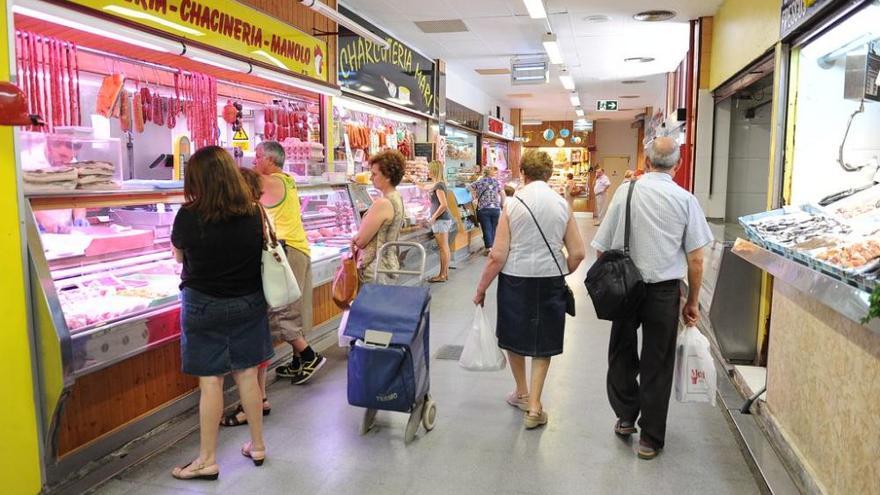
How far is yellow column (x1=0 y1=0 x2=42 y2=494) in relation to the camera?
2.57 m

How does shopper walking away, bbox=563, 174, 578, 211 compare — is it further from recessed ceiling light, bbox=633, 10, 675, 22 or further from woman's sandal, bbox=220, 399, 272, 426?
woman's sandal, bbox=220, 399, 272, 426

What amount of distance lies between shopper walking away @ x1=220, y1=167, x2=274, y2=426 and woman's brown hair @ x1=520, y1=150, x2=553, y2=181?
1511mm

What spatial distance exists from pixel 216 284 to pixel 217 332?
240 mm

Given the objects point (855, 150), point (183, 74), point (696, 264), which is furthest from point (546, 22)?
point (696, 264)

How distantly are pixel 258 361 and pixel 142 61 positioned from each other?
2358 mm

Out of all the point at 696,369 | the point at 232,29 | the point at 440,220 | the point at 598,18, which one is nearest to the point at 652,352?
the point at 696,369

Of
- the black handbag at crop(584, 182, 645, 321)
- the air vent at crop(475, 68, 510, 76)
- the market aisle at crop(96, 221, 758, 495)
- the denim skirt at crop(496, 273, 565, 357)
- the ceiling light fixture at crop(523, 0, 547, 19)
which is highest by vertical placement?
the air vent at crop(475, 68, 510, 76)

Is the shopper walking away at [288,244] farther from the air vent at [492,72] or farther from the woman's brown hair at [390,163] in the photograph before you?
the air vent at [492,72]

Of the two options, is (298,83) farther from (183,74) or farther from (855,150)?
(855,150)

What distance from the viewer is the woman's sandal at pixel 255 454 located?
10.6 ft

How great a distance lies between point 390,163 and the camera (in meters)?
4.17

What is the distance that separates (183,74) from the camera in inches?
171

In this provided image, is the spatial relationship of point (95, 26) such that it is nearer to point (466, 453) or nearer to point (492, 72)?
point (466, 453)

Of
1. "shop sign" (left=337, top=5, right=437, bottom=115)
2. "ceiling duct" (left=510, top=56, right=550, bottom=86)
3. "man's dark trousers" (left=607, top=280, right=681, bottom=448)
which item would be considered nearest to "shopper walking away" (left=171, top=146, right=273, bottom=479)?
"man's dark trousers" (left=607, top=280, right=681, bottom=448)
